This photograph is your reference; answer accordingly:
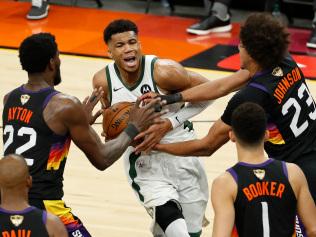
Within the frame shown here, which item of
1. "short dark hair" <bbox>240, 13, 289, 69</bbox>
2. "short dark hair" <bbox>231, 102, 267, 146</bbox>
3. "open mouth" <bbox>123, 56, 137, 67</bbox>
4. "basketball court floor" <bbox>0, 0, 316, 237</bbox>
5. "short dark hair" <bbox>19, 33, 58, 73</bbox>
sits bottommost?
"basketball court floor" <bbox>0, 0, 316, 237</bbox>

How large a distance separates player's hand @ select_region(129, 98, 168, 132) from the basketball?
0.13m

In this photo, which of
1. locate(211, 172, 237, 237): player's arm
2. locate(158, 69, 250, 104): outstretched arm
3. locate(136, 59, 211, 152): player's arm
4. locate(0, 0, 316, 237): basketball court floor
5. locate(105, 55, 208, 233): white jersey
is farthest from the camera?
locate(0, 0, 316, 237): basketball court floor

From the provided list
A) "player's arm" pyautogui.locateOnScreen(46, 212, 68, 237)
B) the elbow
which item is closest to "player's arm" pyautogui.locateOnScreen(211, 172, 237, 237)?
the elbow

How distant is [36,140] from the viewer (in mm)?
4848

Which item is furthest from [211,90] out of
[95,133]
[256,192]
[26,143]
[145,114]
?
[256,192]

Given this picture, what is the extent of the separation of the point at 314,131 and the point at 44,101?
1.60 meters

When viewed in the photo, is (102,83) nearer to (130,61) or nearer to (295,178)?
(130,61)

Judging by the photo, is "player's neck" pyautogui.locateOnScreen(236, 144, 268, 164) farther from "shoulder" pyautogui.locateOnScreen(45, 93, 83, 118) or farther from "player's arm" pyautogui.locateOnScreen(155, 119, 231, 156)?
"shoulder" pyautogui.locateOnScreen(45, 93, 83, 118)

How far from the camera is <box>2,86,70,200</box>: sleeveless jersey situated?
4840 millimetres

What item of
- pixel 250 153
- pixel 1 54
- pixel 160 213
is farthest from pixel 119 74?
pixel 1 54

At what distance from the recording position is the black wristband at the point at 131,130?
5.34 metres

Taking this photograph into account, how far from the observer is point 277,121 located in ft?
Result: 16.4

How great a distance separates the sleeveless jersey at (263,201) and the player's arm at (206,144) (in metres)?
0.94

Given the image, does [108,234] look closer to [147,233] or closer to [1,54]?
[147,233]
